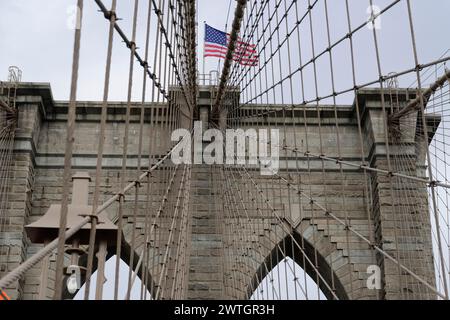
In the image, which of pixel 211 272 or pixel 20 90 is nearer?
pixel 211 272

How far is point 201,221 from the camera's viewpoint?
1198cm

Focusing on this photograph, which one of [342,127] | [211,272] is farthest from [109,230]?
[342,127]

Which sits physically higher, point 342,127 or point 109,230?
point 342,127

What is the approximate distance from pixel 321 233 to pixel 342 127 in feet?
6.91

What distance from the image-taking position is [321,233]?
39.4 feet

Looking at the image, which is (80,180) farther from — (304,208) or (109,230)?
(304,208)

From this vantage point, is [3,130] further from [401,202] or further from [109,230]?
[109,230]

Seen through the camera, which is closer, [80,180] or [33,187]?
[80,180]

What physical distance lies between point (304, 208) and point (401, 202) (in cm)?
158

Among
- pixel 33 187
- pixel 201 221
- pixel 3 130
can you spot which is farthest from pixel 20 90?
pixel 201 221
